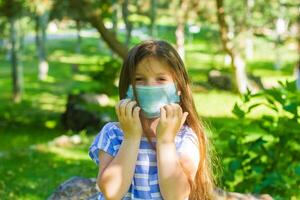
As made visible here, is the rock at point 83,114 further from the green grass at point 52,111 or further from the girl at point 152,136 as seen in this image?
the girl at point 152,136

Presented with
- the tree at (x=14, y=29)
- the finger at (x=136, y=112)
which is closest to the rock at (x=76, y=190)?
the finger at (x=136, y=112)

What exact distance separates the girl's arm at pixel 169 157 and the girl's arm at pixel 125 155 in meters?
0.09

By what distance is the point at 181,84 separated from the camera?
108 inches

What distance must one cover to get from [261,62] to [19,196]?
4022 centimetres

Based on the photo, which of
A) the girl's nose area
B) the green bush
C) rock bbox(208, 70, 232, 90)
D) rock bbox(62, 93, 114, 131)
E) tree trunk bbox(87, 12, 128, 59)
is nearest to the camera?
the girl's nose area

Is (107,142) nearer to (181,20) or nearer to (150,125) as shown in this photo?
(150,125)

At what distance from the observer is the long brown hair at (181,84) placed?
2.68 metres

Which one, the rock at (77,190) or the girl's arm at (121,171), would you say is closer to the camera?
the girl's arm at (121,171)

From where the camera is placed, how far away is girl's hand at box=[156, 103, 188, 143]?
8.30ft

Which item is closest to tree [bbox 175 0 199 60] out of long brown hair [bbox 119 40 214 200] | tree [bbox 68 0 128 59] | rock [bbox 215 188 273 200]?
tree [bbox 68 0 128 59]

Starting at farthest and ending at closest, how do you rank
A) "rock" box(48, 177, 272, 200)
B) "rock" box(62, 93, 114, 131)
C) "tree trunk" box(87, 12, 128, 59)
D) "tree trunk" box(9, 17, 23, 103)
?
1. "tree trunk" box(9, 17, 23, 103)
2. "rock" box(62, 93, 114, 131)
3. "tree trunk" box(87, 12, 128, 59)
4. "rock" box(48, 177, 272, 200)

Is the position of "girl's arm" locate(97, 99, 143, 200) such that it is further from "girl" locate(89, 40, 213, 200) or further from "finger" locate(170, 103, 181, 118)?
"finger" locate(170, 103, 181, 118)

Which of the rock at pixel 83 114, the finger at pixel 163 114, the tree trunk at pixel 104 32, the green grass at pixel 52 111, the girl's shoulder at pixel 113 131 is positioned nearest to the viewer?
the finger at pixel 163 114

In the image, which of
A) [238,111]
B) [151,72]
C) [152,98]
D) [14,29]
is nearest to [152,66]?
[151,72]
